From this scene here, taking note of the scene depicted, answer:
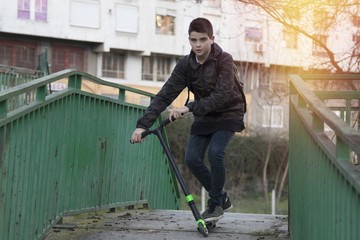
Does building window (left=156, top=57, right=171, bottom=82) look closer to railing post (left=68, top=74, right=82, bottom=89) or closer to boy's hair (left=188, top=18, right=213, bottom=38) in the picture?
railing post (left=68, top=74, right=82, bottom=89)

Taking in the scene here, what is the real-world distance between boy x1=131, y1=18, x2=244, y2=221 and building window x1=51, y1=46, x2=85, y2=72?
110 feet

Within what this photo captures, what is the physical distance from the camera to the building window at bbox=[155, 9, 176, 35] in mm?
42594

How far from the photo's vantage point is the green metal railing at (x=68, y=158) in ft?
15.7

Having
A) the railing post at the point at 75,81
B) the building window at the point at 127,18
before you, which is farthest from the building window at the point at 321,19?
the building window at the point at 127,18

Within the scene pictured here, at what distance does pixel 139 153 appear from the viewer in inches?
321

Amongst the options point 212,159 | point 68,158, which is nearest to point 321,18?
point 212,159

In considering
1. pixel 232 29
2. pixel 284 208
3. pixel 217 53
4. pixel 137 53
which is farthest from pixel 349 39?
pixel 137 53

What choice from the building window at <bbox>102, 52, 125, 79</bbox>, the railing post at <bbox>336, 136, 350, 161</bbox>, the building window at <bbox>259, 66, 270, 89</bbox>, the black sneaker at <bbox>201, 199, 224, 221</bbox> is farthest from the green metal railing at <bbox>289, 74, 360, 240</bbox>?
the building window at <bbox>259, 66, 270, 89</bbox>

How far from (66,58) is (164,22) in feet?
21.3

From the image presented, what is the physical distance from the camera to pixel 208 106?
5906 mm

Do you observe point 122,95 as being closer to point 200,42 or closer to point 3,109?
point 200,42

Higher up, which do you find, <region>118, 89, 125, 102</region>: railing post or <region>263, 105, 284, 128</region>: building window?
<region>118, 89, 125, 102</region>: railing post

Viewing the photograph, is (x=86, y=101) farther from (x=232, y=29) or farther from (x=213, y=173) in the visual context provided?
(x=232, y=29)

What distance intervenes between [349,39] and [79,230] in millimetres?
8315
